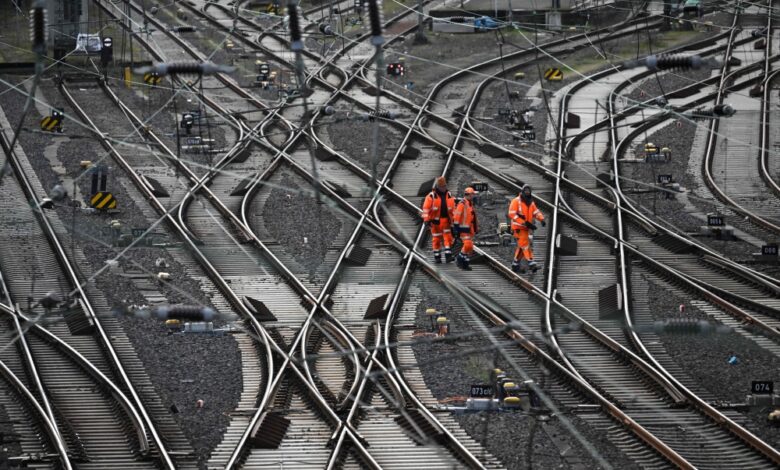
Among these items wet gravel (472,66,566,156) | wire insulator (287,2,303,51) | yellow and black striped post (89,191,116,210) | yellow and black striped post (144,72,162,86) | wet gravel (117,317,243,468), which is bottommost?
yellow and black striped post (144,72,162,86)

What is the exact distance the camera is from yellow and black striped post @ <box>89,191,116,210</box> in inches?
853

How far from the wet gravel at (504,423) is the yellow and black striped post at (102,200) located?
7.78m

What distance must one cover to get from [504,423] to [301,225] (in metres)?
8.31

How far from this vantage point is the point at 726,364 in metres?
14.8

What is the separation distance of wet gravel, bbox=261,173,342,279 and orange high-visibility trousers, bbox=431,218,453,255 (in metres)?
1.40

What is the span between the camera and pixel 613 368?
14688 millimetres

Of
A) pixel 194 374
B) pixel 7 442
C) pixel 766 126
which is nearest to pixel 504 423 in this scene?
pixel 194 374

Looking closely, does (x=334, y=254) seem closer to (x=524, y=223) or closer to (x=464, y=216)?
(x=464, y=216)

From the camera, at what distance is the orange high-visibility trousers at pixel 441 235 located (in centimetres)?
1838

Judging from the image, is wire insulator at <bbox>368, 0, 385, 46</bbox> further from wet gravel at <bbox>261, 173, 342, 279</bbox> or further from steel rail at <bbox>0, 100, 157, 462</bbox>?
wet gravel at <bbox>261, 173, 342, 279</bbox>

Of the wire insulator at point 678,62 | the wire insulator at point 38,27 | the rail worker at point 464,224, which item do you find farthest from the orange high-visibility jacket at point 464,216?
the wire insulator at point 38,27

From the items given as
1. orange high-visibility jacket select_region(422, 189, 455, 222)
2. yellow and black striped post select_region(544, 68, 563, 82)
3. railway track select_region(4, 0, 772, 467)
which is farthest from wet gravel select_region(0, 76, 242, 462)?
yellow and black striped post select_region(544, 68, 563, 82)

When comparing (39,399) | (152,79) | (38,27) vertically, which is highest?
(38,27)

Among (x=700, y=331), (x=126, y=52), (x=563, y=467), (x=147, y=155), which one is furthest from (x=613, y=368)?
(x=126, y=52)
